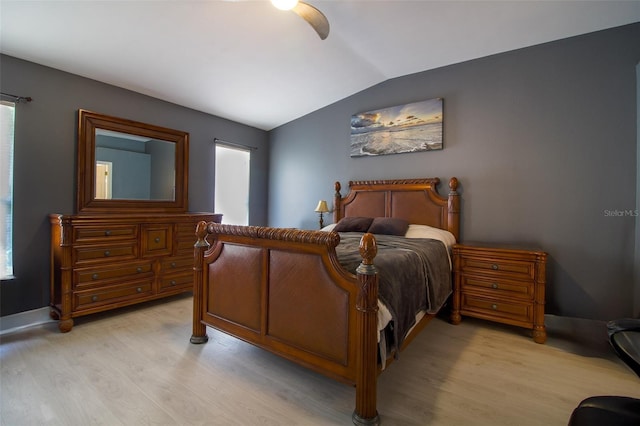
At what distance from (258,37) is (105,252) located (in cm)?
257

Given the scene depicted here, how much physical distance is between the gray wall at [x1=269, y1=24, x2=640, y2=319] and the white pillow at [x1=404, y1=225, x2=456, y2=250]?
306 mm

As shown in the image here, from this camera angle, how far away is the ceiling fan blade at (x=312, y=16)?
77.4 inches

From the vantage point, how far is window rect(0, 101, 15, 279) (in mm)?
2566

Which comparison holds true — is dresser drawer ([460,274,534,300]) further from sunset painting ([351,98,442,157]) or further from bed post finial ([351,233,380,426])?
bed post finial ([351,233,380,426])

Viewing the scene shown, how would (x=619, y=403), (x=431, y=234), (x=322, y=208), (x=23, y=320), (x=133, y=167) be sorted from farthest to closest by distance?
1. (x=322, y=208)
2. (x=133, y=167)
3. (x=431, y=234)
4. (x=23, y=320)
5. (x=619, y=403)

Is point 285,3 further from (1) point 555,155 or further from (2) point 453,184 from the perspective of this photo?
(1) point 555,155

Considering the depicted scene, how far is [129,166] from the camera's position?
3404mm

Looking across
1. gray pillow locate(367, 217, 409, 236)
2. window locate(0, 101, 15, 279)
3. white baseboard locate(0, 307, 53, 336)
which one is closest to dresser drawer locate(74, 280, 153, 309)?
white baseboard locate(0, 307, 53, 336)

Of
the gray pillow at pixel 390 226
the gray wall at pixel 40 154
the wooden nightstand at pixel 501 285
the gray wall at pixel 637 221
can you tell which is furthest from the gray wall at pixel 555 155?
the gray wall at pixel 40 154

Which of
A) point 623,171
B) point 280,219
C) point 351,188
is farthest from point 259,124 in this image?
point 623,171

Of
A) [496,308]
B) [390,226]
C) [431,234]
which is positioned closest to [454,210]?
[431,234]

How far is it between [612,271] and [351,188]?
9.29 ft

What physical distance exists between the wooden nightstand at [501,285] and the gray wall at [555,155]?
0.57 metres

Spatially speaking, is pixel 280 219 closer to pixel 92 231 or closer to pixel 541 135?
pixel 92 231
